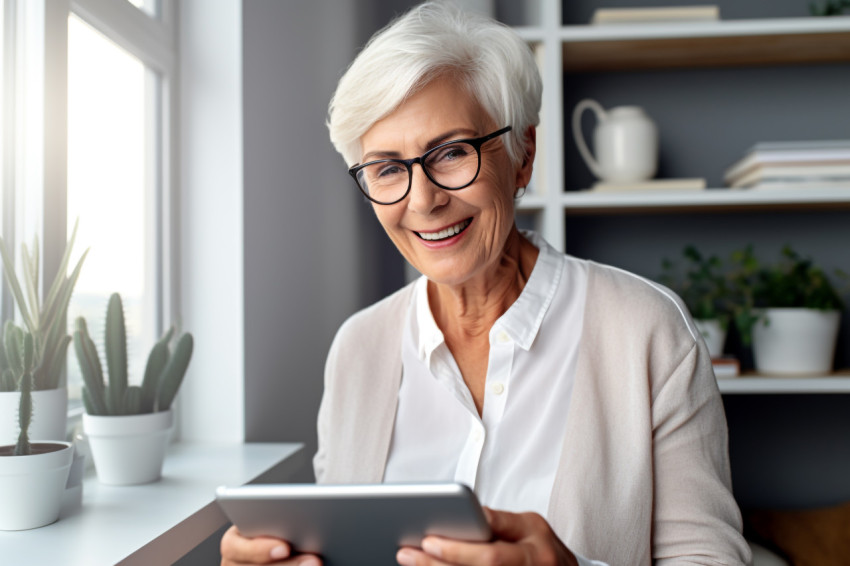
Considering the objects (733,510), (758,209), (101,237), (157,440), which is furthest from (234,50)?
(758,209)

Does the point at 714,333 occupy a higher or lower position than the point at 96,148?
lower

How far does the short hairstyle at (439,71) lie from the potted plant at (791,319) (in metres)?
1.06

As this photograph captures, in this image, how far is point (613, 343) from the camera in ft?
3.49

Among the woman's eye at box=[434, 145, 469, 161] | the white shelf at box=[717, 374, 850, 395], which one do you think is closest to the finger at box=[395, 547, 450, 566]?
the woman's eye at box=[434, 145, 469, 161]

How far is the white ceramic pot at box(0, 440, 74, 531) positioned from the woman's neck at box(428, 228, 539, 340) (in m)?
0.62

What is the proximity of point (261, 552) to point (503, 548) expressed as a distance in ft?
0.85

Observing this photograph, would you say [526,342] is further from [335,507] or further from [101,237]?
[101,237]

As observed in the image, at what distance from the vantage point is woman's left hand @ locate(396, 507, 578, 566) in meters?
0.67

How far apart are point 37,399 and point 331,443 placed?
0.47 meters

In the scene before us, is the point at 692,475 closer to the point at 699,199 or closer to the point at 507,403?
the point at 507,403

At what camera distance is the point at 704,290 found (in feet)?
6.56

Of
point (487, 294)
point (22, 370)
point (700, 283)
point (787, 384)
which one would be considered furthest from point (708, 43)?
point (22, 370)

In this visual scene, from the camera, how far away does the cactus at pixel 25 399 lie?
0.89m

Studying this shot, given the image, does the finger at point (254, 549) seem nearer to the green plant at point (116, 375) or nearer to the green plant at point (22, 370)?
the green plant at point (22, 370)
